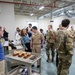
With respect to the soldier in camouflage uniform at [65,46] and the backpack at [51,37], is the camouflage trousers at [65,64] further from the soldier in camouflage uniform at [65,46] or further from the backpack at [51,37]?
the backpack at [51,37]

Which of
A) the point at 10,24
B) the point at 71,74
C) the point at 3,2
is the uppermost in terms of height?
the point at 3,2

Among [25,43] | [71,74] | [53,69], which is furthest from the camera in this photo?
[25,43]

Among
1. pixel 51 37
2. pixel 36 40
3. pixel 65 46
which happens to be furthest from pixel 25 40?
pixel 65 46

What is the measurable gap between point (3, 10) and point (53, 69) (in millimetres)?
4365

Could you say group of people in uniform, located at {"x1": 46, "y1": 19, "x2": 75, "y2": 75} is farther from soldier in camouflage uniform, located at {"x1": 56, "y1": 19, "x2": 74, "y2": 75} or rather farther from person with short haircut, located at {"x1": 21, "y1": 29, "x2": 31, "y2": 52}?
person with short haircut, located at {"x1": 21, "y1": 29, "x2": 31, "y2": 52}

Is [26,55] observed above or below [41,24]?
below

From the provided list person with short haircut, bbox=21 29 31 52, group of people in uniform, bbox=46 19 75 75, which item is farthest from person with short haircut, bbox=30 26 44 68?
group of people in uniform, bbox=46 19 75 75

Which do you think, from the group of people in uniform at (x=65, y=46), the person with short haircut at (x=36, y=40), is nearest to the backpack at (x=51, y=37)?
the person with short haircut at (x=36, y=40)

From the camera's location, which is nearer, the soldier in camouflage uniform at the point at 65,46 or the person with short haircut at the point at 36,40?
the soldier in camouflage uniform at the point at 65,46

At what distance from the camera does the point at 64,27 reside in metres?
2.60

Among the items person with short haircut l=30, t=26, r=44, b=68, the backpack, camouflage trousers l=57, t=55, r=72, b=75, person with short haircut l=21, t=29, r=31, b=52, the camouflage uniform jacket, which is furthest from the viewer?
the backpack

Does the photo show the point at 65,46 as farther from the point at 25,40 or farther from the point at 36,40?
the point at 25,40

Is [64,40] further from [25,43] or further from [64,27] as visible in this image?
[25,43]

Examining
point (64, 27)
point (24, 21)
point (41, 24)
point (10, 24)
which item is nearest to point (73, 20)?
point (41, 24)
